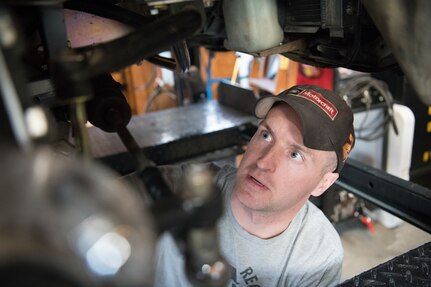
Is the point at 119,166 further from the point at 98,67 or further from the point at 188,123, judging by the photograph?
the point at 98,67

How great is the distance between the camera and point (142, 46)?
36 cm

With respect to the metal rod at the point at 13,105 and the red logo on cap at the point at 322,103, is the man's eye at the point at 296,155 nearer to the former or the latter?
the red logo on cap at the point at 322,103

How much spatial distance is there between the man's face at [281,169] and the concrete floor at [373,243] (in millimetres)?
1413

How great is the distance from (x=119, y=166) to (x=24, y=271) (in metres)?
1.47

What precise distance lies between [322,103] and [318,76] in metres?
1.75

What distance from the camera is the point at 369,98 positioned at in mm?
2168

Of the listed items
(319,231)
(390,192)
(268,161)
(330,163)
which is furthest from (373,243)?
(268,161)

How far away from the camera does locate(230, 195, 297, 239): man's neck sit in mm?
934

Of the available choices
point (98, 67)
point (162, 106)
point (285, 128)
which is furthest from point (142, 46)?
point (162, 106)

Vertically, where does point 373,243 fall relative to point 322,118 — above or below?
below

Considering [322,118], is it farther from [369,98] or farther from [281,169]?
[369,98]

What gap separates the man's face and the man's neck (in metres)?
0.03

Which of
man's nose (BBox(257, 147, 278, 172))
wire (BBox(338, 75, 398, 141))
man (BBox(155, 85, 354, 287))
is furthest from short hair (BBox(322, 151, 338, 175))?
wire (BBox(338, 75, 398, 141))

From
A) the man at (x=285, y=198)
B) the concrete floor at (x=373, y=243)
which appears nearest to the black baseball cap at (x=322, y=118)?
the man at (x=285, y=198)
